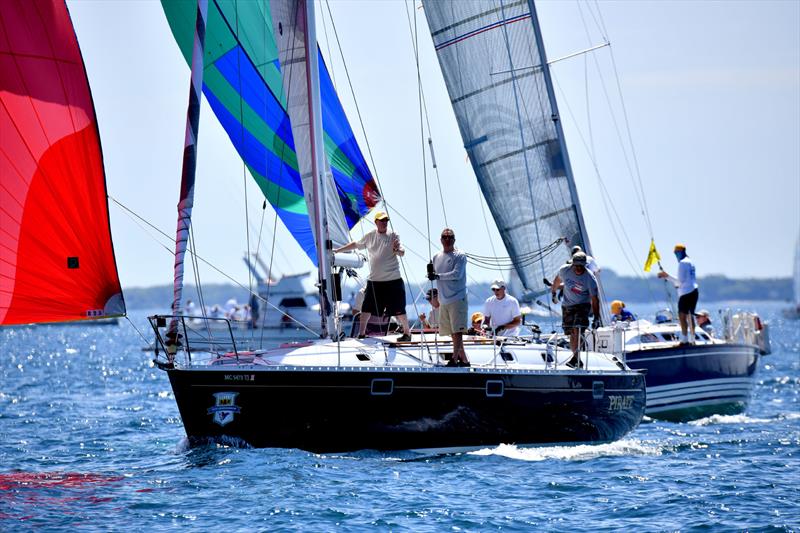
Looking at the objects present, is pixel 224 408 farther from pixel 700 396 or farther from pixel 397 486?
pixel 700 396

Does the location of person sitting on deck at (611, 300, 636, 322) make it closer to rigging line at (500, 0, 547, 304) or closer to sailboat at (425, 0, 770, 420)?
sailboat at (425, 0, 770, 420)

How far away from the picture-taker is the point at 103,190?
42.2ft

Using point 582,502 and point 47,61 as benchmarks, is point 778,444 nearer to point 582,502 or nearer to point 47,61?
point 582,502

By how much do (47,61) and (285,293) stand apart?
134 feet

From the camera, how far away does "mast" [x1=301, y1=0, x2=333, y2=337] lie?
14836mm

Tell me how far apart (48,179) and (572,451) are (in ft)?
23.5

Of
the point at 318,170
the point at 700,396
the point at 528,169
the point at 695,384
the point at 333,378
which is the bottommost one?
the point at 700,396

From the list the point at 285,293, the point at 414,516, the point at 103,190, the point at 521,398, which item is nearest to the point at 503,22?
the point at 521,398

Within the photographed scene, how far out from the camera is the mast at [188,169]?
43.5ft

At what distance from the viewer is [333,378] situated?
522 inches

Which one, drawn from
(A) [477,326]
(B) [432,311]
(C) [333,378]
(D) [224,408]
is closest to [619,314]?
(A) [477,326]

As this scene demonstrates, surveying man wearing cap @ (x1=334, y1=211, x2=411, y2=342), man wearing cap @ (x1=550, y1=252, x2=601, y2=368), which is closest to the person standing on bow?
man wearing cap @ (x1=334, y1=211, x2=411, y2=342)

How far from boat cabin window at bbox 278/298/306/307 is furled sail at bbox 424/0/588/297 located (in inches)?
1220

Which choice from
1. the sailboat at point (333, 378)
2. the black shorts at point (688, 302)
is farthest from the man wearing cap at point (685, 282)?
the sailboat at point (333, 378)
